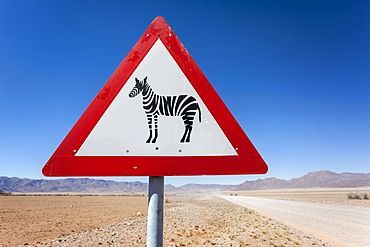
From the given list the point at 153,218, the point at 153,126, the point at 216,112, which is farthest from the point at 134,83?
the point at 153,218

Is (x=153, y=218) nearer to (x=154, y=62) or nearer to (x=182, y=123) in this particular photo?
(x=182, y=123)

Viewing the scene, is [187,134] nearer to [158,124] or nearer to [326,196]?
[158,124]

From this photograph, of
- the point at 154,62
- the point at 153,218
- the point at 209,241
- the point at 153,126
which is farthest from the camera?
the point at 209,241

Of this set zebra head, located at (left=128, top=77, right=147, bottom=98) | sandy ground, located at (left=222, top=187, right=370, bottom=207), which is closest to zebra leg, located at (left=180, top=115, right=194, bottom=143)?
zebra head, located at (left=128, top=77, right=147, bottom=98)

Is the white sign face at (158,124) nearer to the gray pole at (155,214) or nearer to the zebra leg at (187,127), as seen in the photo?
the zebra leg at (187,127)

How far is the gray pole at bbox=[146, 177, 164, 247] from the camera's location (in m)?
1.38

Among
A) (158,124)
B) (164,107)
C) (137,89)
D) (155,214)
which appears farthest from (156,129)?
(155,214)

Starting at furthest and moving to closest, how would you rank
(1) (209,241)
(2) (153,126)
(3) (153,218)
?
(1) (209,241)
(2) (153,126)
(3) (153,218)

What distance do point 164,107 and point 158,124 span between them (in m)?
0.13

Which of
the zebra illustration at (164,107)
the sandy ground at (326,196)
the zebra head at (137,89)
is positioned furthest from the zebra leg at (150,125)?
the sandy ground at (326,196)

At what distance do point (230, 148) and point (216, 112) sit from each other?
278 millimetres

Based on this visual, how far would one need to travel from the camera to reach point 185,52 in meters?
1.71

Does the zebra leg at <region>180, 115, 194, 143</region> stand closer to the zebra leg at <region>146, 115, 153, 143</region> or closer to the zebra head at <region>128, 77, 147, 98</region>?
the zebra leg at <region>146, 115, 153, 143</region>

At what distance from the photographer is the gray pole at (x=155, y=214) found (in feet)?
4.52
